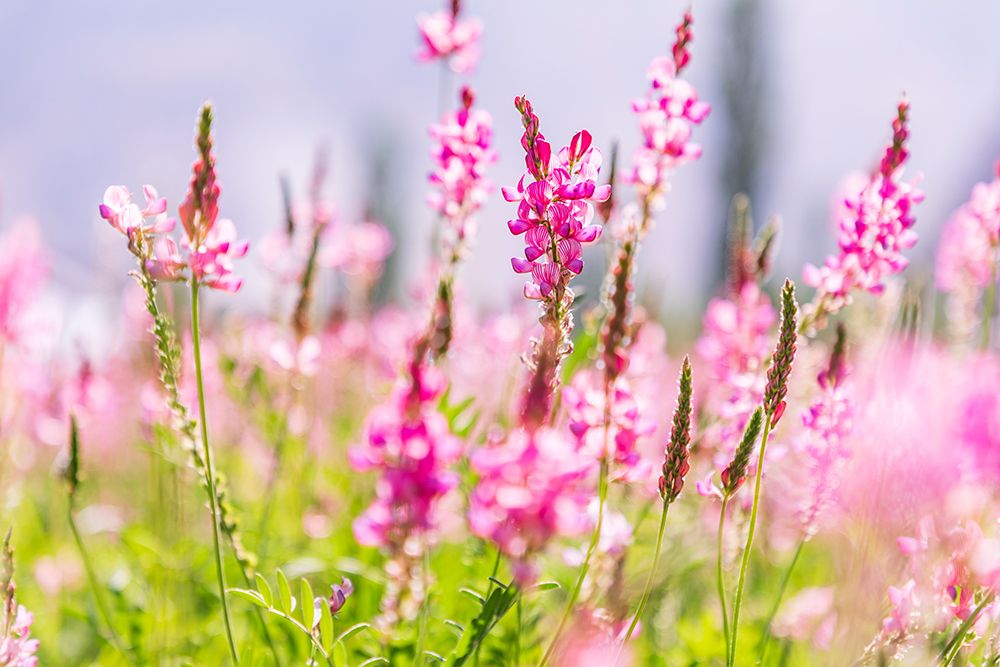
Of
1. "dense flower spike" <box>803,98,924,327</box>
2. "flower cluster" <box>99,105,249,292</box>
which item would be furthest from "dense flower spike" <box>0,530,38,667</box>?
"dense flower spike" <box>803,98,924,327</box>

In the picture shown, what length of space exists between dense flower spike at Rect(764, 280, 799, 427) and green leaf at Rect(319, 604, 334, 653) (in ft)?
2.14

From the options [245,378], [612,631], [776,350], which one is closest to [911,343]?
[776,350]

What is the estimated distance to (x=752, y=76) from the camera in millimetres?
30938

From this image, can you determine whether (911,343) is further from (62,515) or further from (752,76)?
(752,76)

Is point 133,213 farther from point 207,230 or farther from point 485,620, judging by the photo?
point 485,620

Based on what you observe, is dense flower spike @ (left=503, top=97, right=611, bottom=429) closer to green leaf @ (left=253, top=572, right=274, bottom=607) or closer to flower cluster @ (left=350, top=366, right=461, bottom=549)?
flower cluster @ (left=350, top=366, right=461, bottom=549)

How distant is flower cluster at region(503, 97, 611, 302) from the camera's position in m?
1.06

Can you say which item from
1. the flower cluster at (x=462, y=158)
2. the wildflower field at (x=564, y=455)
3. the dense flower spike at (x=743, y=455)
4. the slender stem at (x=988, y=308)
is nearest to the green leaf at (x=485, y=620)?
the wildflower field at (x=564, y=455)

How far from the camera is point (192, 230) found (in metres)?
1.18

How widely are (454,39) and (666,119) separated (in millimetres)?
670

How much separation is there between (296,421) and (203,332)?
455 millimetres

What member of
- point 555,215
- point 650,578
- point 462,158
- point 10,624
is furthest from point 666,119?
point 10,624

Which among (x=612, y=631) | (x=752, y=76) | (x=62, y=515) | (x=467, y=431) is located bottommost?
(x=62, y=515)

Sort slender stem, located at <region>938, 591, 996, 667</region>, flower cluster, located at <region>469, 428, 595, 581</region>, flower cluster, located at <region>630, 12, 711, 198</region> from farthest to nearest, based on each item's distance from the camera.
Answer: flower cluster, located at <region>630, 12, 711, 198</region> < slender stem, located at <region>938, 591, 996, 667</region> < flower cluster, located at <region>469, 428, 595, 581</region>
